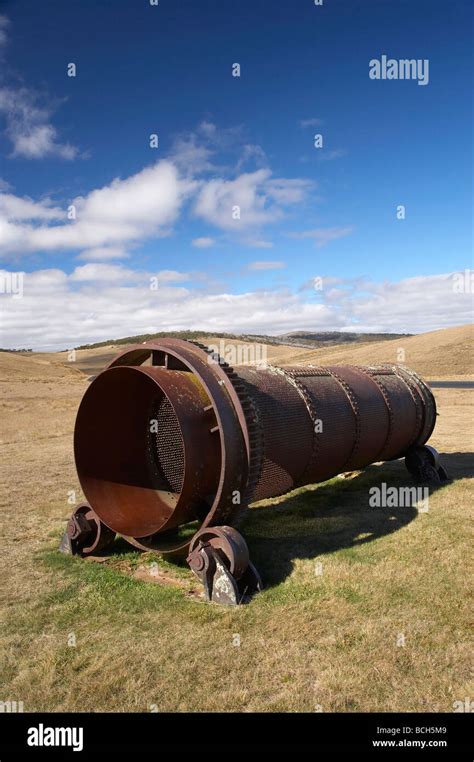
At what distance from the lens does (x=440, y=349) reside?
53.0m

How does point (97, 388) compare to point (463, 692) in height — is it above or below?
above

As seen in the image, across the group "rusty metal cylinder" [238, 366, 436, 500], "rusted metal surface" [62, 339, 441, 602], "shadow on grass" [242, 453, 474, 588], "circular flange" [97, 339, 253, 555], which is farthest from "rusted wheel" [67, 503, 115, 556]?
"rusty metal cylinder" [238, 366, 436, 500]

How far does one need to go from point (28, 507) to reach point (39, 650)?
15.6 ft

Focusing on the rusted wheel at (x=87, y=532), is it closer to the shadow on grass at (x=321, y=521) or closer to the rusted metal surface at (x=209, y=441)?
the rusted metal surface at (x=209, y=441)

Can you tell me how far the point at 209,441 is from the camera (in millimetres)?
5750

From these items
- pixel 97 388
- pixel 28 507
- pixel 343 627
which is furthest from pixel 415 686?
pixel 28 507

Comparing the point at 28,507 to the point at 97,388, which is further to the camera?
the point at 28,507

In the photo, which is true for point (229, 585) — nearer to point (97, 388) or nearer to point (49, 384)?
point (97, 388)

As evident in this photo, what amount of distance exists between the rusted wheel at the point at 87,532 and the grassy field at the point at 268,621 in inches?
9.7

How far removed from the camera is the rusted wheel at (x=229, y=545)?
17.2 ft

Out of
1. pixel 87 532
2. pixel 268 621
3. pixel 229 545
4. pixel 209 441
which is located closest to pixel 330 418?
pixel 209 441

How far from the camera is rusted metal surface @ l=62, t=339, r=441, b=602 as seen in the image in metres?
5.54

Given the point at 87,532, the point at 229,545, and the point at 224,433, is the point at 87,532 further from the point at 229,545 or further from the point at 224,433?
the point at 224,433

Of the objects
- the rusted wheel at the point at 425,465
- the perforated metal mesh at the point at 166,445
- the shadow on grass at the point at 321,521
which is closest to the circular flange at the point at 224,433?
the shadow on grass at the point at 321,521
